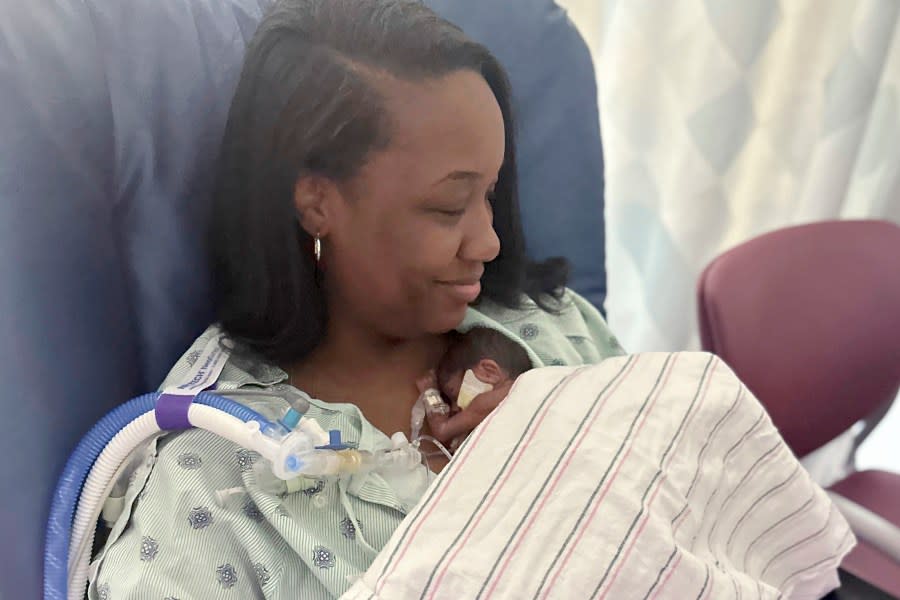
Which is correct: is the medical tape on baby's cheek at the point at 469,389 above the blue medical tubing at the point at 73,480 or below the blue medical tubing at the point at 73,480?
above

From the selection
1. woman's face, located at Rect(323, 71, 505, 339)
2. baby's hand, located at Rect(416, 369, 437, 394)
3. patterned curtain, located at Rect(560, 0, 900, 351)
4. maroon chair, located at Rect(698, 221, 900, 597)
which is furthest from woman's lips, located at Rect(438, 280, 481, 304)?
patterned curtain, located at Rect(560, 0, 900, 351)

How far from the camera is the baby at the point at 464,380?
0.71 m

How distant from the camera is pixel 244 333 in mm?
736

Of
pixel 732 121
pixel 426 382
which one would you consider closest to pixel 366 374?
pixel 426 382

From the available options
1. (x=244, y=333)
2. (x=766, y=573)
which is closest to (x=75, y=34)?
(x=244, y=333)

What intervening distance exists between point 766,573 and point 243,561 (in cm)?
51

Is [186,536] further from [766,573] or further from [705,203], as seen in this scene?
[705,203]

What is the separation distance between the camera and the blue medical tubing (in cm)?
62

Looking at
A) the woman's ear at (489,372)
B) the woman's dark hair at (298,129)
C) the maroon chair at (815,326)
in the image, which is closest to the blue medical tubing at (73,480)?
the woman's dark hair at (298,129)

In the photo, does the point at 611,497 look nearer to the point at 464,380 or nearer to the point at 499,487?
the point at 499,487

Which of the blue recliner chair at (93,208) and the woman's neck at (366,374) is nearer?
the blue recliner chair at (93,208)

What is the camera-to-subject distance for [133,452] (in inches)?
26.2

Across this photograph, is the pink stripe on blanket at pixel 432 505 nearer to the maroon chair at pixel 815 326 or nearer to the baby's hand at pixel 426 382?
the baby's hand at pixel 426 382

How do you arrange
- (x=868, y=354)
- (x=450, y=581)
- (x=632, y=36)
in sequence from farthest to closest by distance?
(x=632, y=36) → (x=868, y=354) → (x=450, y=581)
